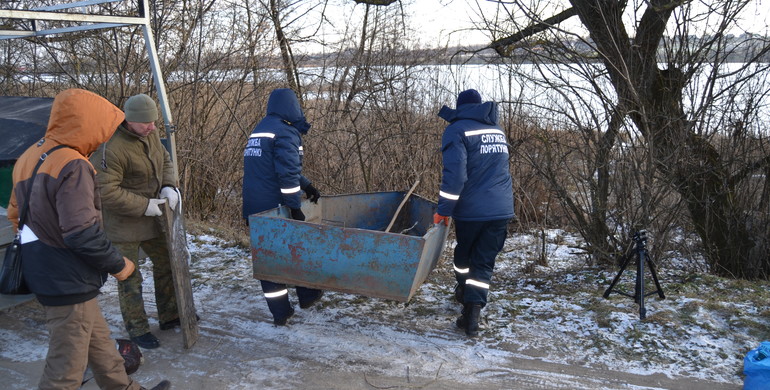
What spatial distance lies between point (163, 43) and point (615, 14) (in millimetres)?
6444

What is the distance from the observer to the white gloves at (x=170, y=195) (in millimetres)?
4000

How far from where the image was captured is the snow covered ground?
367 centimetres

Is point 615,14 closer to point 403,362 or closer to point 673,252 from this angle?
point 673,252

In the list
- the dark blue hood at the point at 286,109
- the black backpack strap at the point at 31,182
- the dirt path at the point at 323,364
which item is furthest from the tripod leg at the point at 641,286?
the black backpack strap at the point at 31,182

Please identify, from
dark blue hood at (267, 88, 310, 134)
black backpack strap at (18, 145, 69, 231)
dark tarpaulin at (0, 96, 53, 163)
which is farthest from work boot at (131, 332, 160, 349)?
dark tarpaulin at (0, 96, 53, 163)

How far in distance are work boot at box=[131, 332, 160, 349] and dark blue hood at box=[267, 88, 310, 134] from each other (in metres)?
1.88

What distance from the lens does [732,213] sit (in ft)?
19.8

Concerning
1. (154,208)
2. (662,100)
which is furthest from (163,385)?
(662,100)

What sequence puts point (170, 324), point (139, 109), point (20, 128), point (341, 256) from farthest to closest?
point (20, 128)
point (170, 324)
point (341, 256)
point (139, 109)

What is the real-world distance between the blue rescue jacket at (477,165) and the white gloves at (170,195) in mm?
1919

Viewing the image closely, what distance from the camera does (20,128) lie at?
504cm

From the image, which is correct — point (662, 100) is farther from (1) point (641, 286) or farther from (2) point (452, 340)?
(2) point (452, 340)

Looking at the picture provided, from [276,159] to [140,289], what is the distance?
1379 mm

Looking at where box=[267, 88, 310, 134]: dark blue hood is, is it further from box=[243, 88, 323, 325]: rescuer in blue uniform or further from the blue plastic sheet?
the blue plastic sheet
